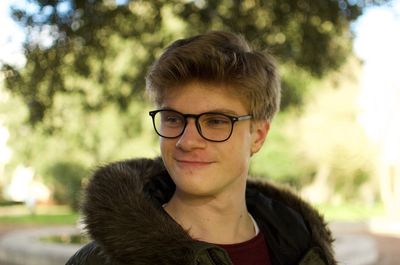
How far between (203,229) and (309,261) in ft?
1.42

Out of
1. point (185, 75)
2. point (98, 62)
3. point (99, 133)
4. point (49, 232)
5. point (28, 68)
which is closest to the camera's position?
point (185, 75)

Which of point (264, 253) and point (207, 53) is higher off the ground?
point (207, 53)

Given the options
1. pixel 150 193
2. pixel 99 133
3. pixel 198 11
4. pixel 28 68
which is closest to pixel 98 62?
pixel 28 68

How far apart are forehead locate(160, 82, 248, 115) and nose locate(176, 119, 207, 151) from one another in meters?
0.05

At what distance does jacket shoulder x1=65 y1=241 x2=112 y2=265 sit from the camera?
1730 millimetres

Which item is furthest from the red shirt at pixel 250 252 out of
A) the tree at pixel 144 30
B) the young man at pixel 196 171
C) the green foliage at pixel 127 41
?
the tree at pixel 144 30

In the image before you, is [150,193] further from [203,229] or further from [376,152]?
[376,152]

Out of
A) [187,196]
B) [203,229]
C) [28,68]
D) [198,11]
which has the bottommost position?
[203,229]

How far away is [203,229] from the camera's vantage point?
1928 mm

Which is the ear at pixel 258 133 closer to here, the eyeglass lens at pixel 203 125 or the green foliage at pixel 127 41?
the eyeglass lens at pixel 203 125

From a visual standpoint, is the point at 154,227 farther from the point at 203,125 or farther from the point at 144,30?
the point at 144,30

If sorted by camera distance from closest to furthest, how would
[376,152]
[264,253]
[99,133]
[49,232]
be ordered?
[264,253] → [49,232] → [99,133] → [376,152]

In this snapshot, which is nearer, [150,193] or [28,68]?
[150,193]

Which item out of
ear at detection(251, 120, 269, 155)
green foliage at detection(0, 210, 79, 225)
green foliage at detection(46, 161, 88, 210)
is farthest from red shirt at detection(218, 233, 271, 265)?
green foliage at detection(46, 161, 88, 210)
